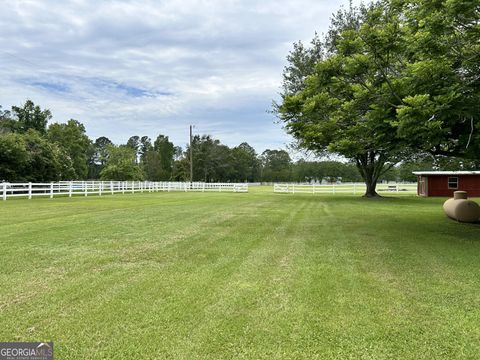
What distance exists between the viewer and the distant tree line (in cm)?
2953

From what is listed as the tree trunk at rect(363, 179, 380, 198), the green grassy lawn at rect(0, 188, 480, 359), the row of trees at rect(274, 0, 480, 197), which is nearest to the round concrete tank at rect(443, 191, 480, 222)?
the row of trees at rect(274, 0, 480, 197)

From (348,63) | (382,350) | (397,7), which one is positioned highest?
(397,7)

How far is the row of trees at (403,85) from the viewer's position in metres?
7.89

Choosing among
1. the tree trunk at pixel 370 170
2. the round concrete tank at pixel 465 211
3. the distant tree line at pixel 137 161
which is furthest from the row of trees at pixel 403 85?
the tree trunk at pixel 370 170

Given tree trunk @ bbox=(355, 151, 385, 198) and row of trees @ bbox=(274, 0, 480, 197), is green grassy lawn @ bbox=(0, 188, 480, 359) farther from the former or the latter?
tree trunk @ bbox=(355, 151, 385, 198)

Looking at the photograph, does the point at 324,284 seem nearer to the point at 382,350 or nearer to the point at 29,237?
the point at 382,350

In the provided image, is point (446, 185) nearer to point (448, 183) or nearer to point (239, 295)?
point (448, 183)

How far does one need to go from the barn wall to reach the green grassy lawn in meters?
26.4

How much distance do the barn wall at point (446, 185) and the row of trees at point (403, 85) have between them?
2507cm

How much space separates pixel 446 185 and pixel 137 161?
7843cm

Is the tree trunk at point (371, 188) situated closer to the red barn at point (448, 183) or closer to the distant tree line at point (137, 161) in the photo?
the distant tree line at point (137, 161)

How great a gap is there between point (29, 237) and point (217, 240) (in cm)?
421

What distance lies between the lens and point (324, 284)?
18.0 ft

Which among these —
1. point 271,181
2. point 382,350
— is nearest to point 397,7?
point 382,350
